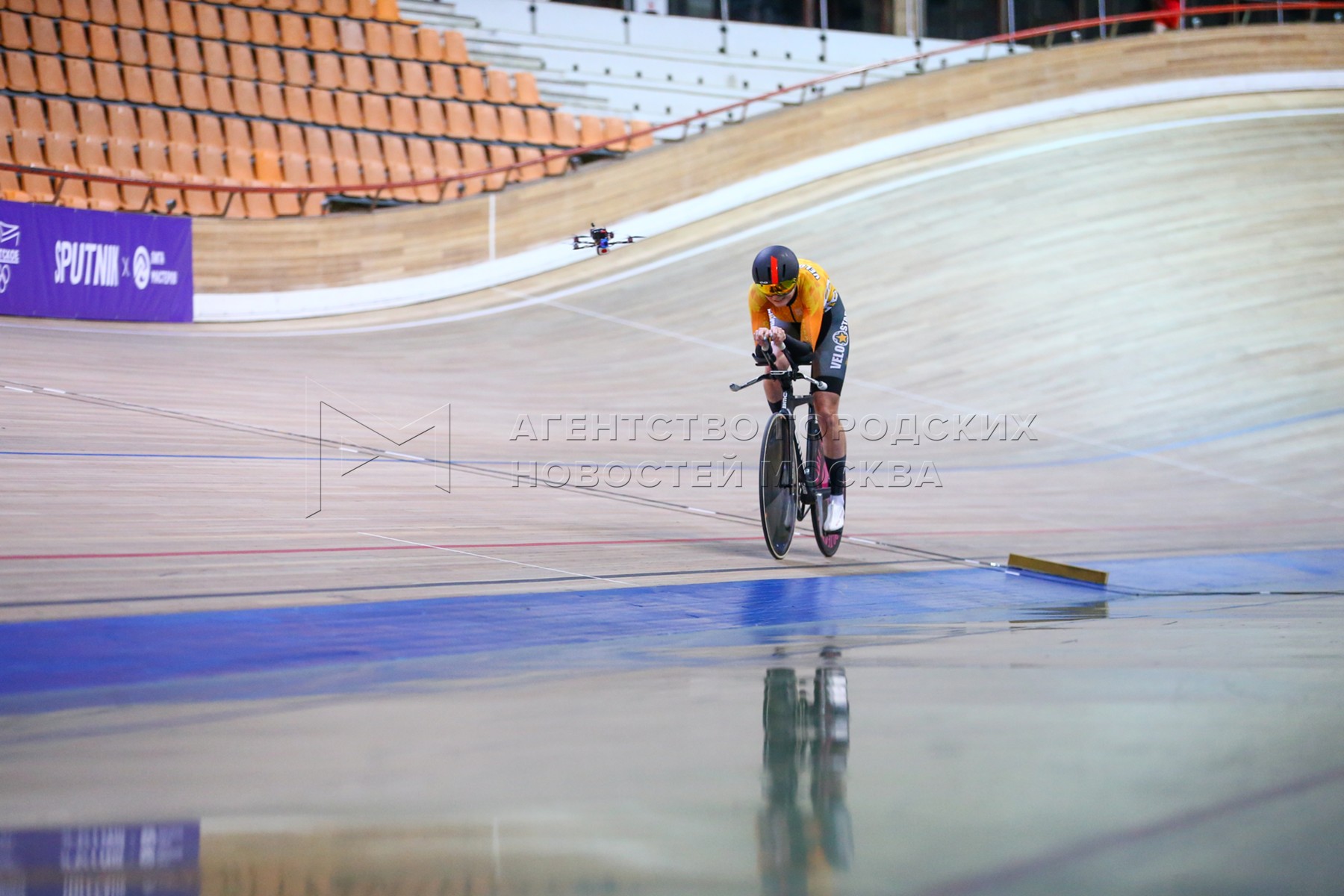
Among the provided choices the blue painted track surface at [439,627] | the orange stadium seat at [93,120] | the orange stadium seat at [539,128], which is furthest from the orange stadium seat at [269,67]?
the blue painted track surface at [439,627]

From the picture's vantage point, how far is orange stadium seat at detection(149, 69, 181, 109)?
12125 millimetres

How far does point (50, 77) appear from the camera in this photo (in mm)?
11570

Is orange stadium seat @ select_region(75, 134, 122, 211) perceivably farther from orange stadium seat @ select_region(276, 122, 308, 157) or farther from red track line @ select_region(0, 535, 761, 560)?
red track line @ select_region(0, 535, 761, 560)

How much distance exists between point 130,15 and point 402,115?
291 centimetres

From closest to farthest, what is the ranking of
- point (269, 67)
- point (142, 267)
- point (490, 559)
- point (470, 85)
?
point (490, 559) < point (142, 267) < point (269, 67) < point (470, 85)

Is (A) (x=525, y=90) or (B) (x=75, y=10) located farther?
(A) (x=525, y=90)

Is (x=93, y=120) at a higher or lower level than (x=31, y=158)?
higher

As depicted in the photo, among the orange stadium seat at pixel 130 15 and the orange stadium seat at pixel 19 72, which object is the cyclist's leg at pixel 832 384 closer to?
the orange stadium seat at pixel 19 72

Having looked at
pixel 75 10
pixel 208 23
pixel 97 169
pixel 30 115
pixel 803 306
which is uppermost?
pixel 208 23

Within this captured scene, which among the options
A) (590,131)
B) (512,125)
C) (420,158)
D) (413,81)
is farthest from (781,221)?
(413,81)

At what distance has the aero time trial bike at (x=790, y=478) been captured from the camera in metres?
3.96

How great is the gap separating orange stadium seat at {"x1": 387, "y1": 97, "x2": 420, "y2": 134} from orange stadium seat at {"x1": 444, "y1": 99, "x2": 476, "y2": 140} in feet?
1.25

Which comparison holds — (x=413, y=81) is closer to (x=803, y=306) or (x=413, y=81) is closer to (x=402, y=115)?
(x=402, y=115)

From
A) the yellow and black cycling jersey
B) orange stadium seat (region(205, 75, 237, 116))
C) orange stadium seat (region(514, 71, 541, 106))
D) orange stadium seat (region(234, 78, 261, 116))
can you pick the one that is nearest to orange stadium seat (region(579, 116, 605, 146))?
orange stadium seat (region(514, 71, 541, 106))
